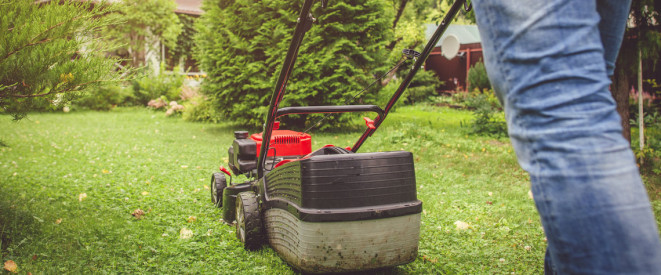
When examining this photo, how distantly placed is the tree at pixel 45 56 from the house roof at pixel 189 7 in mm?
15121

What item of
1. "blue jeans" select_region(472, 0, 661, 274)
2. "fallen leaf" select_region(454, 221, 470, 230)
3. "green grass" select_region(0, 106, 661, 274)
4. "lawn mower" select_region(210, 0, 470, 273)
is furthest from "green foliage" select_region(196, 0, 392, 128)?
"blue jeans" select_region(472, 0, 661, 274)

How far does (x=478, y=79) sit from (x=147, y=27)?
10446 mm

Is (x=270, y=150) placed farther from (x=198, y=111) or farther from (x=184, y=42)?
(x=184, y=42)

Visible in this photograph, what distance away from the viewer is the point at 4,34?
1968 mm

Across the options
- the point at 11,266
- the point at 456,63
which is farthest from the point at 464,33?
the point at 11,266

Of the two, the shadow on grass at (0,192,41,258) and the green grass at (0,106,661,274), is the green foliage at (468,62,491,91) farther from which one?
the shadow on grass at (0,192,41,258)

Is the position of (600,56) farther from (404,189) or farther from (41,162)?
(41,162)

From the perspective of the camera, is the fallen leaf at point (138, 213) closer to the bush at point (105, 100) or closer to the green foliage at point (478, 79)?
the bush at point (105, 100)

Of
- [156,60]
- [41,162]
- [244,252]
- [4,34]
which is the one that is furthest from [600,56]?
[156,60]

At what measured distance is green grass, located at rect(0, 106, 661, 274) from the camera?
7.16 ft

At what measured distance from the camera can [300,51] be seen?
6.90 meters

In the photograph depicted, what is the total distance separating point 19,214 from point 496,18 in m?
2.78

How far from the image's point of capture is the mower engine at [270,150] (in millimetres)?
2869

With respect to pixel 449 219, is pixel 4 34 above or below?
above
